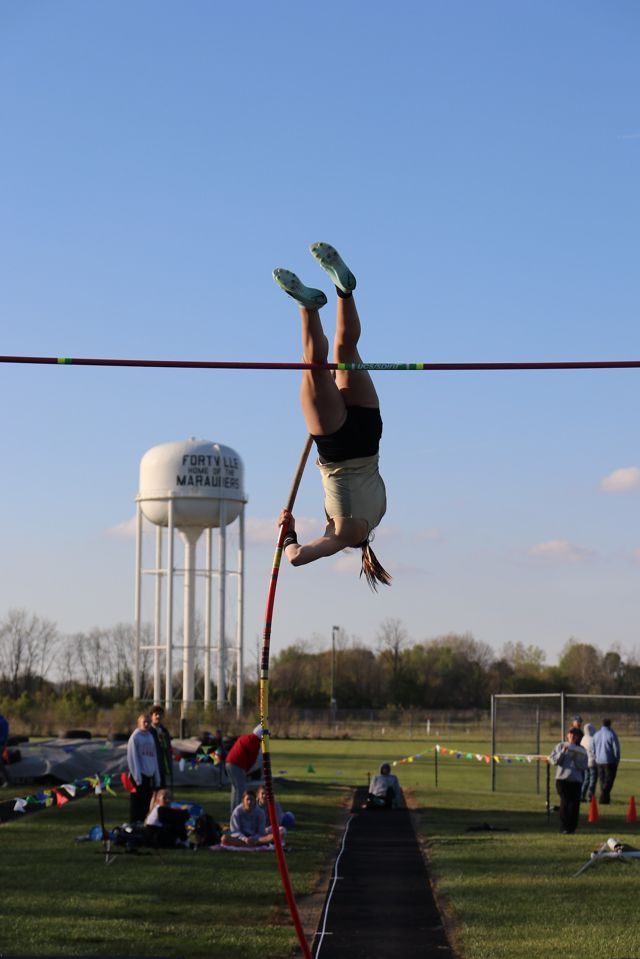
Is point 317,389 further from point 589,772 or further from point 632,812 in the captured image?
point 589,772

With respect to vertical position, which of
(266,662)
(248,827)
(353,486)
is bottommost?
(248,827)

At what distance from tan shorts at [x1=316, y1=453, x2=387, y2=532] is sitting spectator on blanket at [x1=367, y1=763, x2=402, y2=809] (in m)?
16.0

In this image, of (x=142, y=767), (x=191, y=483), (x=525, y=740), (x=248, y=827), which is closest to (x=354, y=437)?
(x=142, y=767)

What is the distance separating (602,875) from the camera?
14.6 meters

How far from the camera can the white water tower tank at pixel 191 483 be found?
47.8 meters

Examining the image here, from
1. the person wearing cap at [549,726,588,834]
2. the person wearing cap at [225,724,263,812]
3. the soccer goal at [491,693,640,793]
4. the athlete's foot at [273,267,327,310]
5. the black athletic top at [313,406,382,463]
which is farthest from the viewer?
the soccer goal at [491,693,640,793]

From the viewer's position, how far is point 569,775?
59.8 ft

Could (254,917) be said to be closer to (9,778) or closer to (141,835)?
(141,835)

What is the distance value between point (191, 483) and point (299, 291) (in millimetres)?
41267

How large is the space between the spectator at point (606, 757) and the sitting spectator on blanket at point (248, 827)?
9.87 meters

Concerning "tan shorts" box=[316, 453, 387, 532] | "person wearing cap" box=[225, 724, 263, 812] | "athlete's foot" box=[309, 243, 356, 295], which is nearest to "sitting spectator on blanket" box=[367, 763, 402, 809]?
"person wearing cap" box=[225, 724, 263, 812]

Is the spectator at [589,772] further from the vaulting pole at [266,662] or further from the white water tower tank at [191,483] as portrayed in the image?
the white water tower tank at [191,483]

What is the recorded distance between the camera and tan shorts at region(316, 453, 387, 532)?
7.49 metres

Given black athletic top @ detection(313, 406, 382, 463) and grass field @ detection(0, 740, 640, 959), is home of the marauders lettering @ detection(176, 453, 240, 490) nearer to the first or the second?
grass field @ detection(0, 740, 640, 959)
